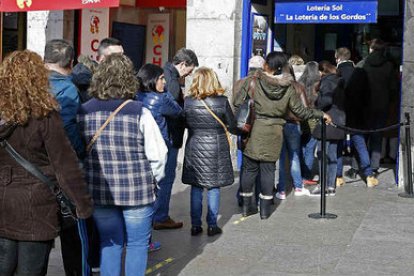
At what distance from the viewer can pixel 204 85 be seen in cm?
699

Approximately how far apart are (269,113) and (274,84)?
12.7 inches

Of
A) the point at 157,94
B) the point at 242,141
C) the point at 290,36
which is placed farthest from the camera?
the point at 290,36

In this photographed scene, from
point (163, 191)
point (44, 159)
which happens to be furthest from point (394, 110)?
point (44, 159)

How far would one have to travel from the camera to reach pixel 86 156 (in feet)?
16.2

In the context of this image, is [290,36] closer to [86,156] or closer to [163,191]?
[163,191]

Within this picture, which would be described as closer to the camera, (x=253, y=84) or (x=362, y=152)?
(x=253, y=84)

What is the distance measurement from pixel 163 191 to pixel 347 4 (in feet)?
14.6

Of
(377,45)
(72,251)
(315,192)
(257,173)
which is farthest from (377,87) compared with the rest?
(72,251)

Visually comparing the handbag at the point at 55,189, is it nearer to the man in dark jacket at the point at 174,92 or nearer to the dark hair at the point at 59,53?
the dark hair at the point at 59,53

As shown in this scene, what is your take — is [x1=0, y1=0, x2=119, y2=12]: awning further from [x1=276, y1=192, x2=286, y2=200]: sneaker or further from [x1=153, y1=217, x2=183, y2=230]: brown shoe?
[x1=153, y1=217, x2=183, y2=230]: brown shoe

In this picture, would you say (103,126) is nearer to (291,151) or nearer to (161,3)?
(291,151)

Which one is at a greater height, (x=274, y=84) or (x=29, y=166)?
(x=274, y=84)

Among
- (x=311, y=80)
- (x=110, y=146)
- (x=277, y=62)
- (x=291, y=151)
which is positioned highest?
(x=277, y=62)

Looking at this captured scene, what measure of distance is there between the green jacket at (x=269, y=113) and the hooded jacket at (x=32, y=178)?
3.76 metres
